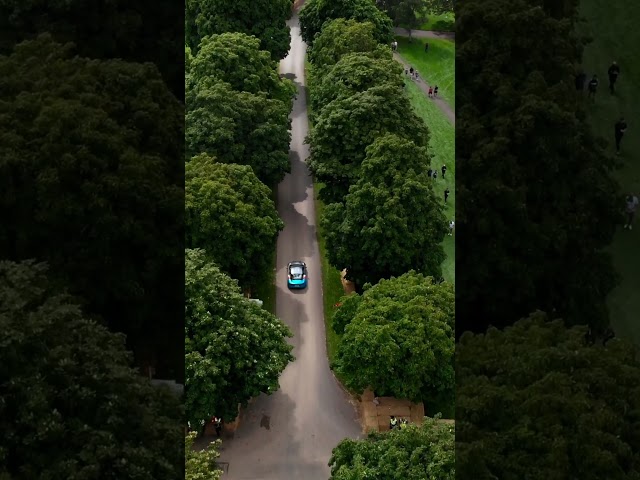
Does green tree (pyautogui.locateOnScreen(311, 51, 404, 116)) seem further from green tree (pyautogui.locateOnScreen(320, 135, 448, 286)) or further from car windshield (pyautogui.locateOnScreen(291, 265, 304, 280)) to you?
car windshield (pyautogui.locateOnScreen(291, 265, 304, 280))

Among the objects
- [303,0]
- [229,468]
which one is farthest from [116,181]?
[303,0]

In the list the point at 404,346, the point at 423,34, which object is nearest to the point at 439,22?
the point at 423,34

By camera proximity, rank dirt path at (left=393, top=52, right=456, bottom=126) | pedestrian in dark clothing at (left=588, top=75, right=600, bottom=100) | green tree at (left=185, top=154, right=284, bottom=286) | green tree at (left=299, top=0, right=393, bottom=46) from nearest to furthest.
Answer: green tree at (left=185, top=154, right=284, bottom=286) → pedestrian in dark clothing at (left=588, top=75, right=600, bottom=100) → dirt path at (left=393, top=52, right=456, bottom=126) → green tree at (left=299, top=0, right=393, bottom=46)

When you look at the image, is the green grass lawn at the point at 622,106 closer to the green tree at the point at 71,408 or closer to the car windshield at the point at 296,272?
the car windshield at the point at 296,272

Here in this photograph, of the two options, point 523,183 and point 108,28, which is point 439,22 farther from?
point 523,183

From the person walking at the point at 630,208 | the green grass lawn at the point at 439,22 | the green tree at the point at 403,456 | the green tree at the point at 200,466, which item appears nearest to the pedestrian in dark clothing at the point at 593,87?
the person walking at the point at 630,208

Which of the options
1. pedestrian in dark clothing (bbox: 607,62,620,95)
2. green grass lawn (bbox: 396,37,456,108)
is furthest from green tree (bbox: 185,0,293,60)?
pedestrian in dark clothing (bbox: 607,62,620,95)
